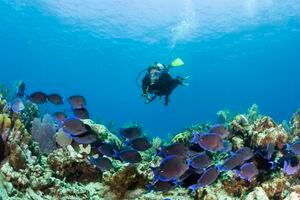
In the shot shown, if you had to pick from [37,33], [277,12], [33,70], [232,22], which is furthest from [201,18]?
[33,70]

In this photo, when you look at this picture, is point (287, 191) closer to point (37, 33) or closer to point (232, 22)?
point (232, 22)

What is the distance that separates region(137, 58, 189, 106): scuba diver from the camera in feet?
31.2

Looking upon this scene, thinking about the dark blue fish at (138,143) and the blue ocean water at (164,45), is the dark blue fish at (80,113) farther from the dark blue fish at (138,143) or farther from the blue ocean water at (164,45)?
the blue ocean water at (164,45)

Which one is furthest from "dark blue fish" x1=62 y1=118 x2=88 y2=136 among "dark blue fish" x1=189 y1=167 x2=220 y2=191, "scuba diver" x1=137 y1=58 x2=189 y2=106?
"scuba diver" x1=137 y1=58 x2=189 y2=106

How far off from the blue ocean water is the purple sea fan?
10988mm

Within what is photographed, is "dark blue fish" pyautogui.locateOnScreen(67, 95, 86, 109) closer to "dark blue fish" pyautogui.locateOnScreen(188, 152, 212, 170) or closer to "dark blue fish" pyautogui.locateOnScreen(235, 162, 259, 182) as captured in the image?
"dark blue fish" pyautogui.locateOnScreen(188, 152, 212, 170)

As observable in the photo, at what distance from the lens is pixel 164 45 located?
6375 centimetres

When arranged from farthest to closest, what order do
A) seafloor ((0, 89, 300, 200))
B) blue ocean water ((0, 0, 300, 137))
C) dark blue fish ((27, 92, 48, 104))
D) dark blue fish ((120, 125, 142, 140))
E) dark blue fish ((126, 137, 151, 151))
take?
blue ocean water ((0, 0, 300, 137)) → dark blue fish ((27, 92, 48, 104)) → dark blue fish ((120, 125, 142, 140)) → dark blue fish ((126, 137, 151, 151)) → seafloor ((0, 89, 300, 200))

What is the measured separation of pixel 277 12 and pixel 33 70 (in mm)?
89595

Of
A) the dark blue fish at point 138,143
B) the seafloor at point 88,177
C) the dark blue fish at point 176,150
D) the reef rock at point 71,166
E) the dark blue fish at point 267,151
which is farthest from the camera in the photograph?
the dark blue fish at point 138,143

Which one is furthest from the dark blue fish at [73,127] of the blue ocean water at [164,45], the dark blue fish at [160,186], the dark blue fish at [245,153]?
the blue ocean water at [164,45]

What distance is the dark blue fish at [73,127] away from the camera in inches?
248

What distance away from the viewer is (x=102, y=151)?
636cm

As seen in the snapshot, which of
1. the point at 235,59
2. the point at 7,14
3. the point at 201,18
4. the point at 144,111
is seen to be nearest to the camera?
the point at 201,18
